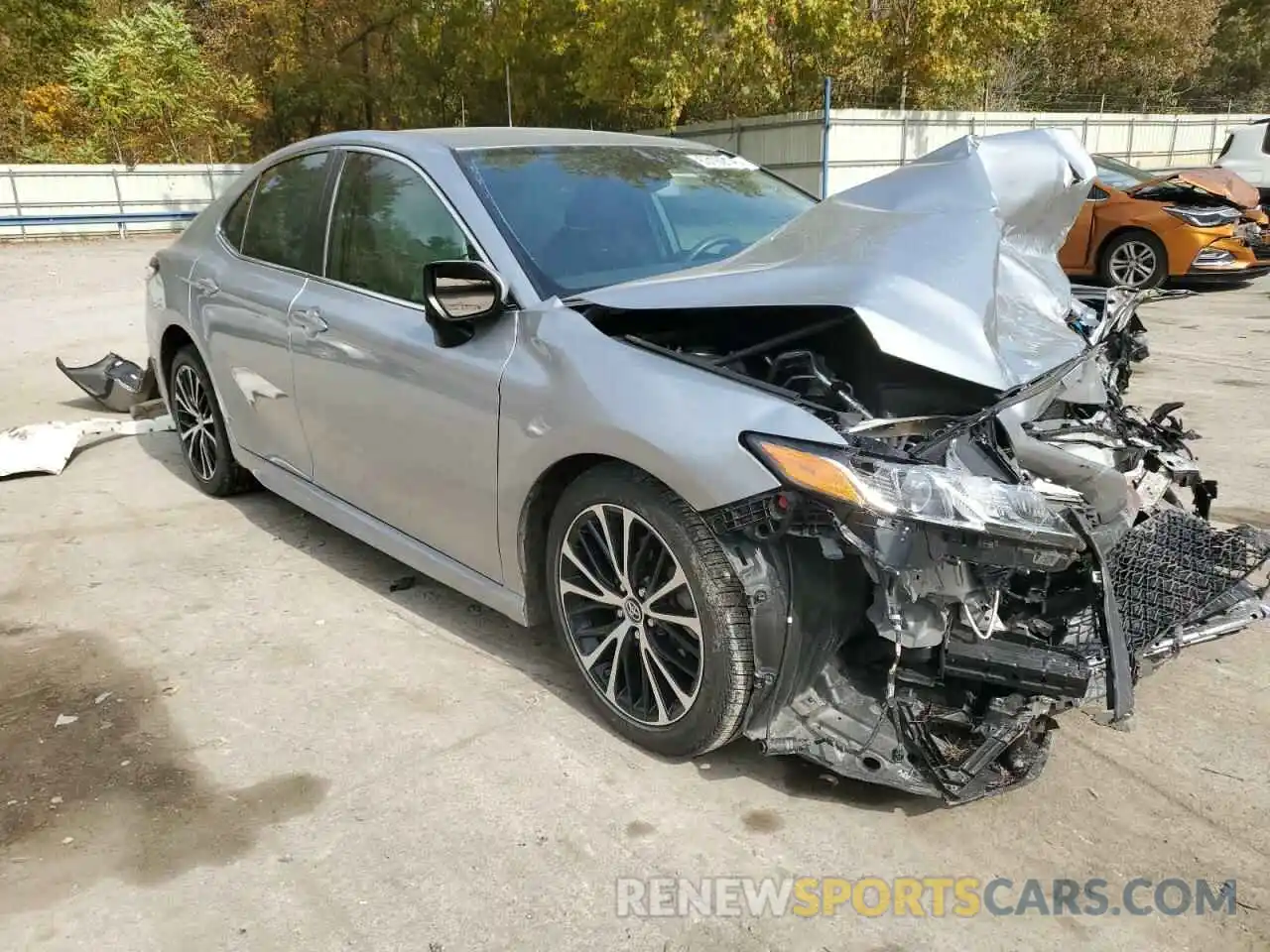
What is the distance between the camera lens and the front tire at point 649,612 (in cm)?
258

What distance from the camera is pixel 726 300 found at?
2764 millimetres

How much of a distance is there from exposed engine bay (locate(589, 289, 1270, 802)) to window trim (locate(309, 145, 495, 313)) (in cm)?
62

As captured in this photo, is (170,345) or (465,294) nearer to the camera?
(465,294)

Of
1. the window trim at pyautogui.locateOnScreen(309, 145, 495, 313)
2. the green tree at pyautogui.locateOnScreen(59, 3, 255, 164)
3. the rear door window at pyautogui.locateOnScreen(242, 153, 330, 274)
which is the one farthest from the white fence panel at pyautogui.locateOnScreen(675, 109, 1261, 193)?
the green tree at pyautogui.locateOnScreen(59, 3, 255, 164)

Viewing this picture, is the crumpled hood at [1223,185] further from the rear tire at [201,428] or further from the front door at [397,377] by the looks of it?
the rear tire at [201,428]

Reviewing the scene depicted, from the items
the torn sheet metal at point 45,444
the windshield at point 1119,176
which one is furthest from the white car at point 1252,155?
the torn sheet metal at point 45,444

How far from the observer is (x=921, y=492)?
2312 mm

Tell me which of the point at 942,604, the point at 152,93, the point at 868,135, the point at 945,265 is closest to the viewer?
the point at 942,604

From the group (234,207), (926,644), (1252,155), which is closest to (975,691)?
(926,644)

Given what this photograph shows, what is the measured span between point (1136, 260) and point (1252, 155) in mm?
4445

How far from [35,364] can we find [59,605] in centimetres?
595

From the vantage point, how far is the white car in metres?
13.2

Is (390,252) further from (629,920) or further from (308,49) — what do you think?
(308,49)

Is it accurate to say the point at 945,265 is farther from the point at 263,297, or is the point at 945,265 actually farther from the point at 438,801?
the point at 263,297
